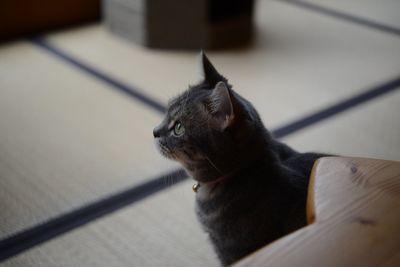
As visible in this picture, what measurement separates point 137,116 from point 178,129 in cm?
107

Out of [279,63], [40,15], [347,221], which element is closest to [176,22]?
[279,63]

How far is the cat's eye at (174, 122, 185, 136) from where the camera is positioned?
4.19ft

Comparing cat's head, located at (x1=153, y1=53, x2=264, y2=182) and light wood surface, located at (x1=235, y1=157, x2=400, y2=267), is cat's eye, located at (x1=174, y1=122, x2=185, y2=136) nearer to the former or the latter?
cat's head, located at (x1=153, y1=53, x2=264, y2=182)

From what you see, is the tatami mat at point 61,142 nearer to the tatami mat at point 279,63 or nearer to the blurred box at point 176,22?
the tatami mat at point 279,63

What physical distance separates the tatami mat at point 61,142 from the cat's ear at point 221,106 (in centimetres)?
→ 78

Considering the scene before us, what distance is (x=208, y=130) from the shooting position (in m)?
1.23

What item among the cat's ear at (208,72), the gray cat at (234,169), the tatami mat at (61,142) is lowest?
the tatami mat at (61,142)

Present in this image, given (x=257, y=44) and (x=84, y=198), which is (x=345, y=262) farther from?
(x=257, y=44)

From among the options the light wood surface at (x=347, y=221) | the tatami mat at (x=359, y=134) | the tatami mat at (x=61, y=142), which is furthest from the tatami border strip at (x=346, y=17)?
the light wood surface at (x=347, y=221)

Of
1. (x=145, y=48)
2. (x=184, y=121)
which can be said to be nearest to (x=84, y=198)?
(x=184, y=121)

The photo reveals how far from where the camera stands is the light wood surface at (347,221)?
0.81 meters

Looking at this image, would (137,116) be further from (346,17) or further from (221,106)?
(346,17)

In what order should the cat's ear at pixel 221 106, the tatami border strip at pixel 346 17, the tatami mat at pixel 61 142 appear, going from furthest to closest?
1. the tatami border strip at pixel 346 17
2. the tatami mat at pixel 61 142
3. the cat's ear at pixel 221 106

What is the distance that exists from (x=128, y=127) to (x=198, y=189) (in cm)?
94
